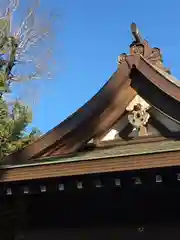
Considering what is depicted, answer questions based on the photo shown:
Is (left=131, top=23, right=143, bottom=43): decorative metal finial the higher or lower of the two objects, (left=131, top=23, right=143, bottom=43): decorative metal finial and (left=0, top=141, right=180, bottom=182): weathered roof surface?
the higher

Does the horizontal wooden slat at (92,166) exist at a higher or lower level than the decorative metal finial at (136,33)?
lower

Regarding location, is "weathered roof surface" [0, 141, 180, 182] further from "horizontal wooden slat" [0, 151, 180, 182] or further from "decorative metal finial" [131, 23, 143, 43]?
"decorative metal finial" [131, 23, 143, 43]

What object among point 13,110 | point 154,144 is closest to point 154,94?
point 154,144

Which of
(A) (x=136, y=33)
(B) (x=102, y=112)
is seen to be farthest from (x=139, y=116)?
(A) (x=136, y=33)

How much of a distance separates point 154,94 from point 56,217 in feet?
6.70

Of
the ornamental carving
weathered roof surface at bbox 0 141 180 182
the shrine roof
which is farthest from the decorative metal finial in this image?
weathered roof surface at bbox 0 141 180 182

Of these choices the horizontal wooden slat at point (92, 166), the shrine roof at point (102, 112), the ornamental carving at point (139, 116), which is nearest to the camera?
the horizontal wooden slat at point (92, 166)

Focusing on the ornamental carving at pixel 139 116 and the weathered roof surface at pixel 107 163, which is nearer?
the weathered roof surface at pixel 107 163

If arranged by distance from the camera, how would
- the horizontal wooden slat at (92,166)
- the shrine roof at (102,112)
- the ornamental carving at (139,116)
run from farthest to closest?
the shrine roof at (102,112) < the ornamental carving at (139,116) < the horizontal wooden slat at (92,166)

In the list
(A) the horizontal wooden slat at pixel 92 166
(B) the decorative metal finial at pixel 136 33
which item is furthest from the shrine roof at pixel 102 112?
(A) the horizontal wooden slat at pixel 92 166

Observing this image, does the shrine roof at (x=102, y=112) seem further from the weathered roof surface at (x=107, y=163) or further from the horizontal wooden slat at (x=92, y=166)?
the horizontal wooden slat at (x=92, y=166)

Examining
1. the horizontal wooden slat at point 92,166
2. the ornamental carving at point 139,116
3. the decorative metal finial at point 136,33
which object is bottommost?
the horizontal wooden slat at point 92,166

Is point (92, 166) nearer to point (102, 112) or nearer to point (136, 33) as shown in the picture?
point (102, 112)

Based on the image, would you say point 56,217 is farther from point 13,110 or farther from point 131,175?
point 13,110
